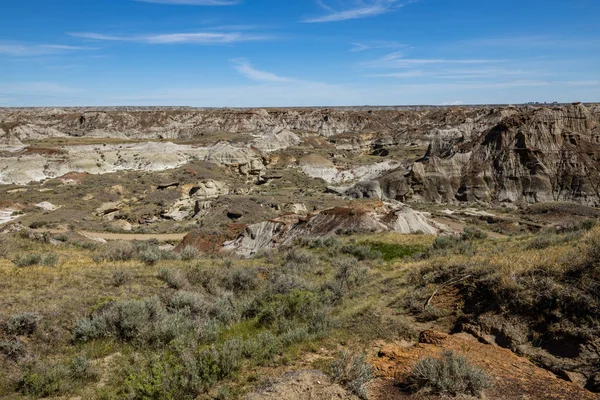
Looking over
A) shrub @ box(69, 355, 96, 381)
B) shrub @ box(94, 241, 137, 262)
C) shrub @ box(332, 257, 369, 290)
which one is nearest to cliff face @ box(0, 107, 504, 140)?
shrub @ box(94, 241, 137, 262)

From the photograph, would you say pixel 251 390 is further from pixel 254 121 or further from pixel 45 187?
pixel 254 121

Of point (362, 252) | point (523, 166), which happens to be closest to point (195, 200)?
point (362, 252)

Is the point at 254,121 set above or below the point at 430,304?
above

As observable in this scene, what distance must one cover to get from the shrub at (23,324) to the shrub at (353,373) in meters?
5.70

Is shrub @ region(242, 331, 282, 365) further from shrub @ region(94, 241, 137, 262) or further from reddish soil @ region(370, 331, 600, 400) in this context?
shrub @ region(94, 241, 137, 262)

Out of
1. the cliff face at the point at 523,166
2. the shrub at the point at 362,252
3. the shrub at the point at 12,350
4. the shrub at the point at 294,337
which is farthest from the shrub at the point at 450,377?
the cliff face at the point at 523,166

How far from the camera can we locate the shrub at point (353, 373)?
5.25m

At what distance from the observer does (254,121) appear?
411ft

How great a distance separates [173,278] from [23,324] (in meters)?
3.95

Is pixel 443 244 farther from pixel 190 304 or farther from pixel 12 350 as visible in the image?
pixel 12 350

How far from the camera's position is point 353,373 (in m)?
5.52

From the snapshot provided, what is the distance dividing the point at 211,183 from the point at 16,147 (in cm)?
4904

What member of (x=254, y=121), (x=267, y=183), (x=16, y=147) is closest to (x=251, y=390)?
(x=267, y=183)

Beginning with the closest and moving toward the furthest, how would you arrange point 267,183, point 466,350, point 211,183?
1. point 466,350
2. point 211,183
3. point 267,183
